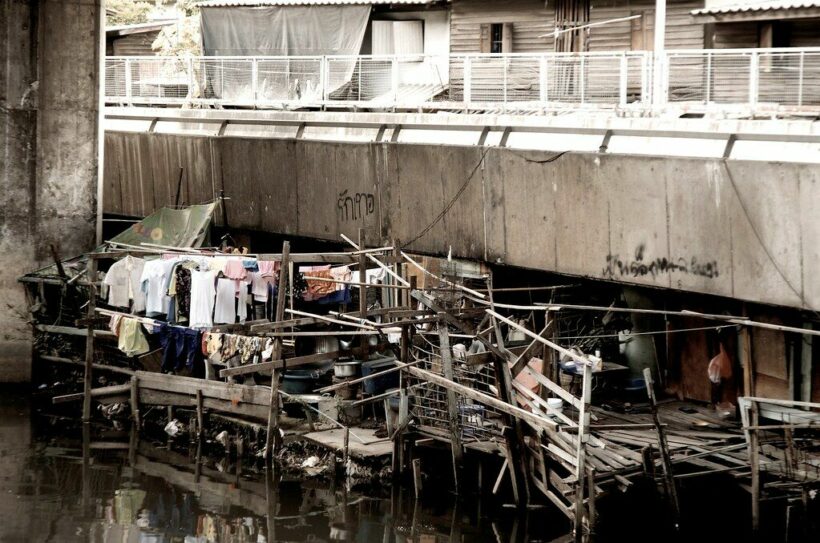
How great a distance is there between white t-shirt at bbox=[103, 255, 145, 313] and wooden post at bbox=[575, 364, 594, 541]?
35.0 feet

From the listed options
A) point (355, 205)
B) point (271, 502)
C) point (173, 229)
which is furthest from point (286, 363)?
point (173, 229)

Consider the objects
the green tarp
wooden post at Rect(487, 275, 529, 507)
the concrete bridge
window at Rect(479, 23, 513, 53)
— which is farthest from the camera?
window at Rect(479, 23, 513, 53)

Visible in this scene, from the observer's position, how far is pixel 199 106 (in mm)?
29969

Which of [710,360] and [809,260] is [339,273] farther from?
[809,260]

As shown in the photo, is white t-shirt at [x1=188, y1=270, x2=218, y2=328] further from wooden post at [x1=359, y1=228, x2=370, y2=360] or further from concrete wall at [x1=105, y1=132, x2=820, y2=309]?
concrete wall at [x1=105, y1=132, x2=820, y2=309]

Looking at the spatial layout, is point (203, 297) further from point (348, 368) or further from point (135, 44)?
point (135, 44)

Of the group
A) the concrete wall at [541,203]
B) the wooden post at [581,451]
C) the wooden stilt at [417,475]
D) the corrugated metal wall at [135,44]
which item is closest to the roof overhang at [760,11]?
the concrete wall at [541,203]

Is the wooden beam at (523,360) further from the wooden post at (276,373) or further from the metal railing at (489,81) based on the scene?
the metal railing at (489,81)

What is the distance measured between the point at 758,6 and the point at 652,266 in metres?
7.10

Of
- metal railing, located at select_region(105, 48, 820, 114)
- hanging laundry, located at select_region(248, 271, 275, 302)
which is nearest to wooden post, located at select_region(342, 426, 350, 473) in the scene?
hanging laundry, located at select_region(248, 271, 275, 302)

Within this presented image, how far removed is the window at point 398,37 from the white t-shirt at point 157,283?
33.3 ft

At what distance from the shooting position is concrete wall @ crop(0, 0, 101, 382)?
2588 cm

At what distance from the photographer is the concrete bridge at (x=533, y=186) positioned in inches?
705

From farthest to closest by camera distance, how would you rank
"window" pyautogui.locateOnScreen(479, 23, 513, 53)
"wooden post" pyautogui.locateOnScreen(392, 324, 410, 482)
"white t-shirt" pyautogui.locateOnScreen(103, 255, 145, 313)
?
"window" pyautogui.locateOnScreen(479, 23, 513, 53) → "white t-shirt" pyautogui.locateOnScreen(103, 255, 145, 313) → "wooden post" pyautogui.locateOnScreen(392, 324, 410, 482)
